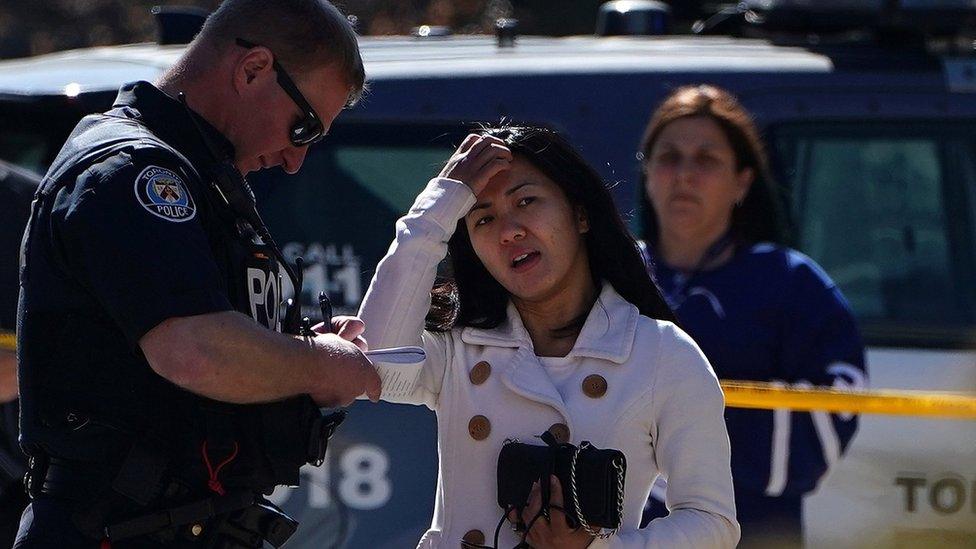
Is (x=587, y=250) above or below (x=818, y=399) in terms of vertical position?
above

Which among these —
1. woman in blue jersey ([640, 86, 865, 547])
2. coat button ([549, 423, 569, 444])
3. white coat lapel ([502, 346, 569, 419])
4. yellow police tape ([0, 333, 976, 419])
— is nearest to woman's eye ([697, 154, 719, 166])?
woman in blue jersey ([640, 86, 865, 547])

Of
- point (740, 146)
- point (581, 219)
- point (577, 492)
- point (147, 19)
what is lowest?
→ point (147, 19)

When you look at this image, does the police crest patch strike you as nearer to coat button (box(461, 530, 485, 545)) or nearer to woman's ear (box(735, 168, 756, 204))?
coat button (box(461, 530, 485, 545))

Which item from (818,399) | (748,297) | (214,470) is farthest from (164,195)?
(818,399)

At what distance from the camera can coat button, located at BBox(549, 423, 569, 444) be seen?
244 cm

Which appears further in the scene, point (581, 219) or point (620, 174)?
point (620, 174)

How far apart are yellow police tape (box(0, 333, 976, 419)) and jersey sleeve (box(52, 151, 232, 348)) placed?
4.77 ft

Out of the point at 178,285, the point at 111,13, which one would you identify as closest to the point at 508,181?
the point at 178,285

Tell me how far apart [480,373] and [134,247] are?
0.69 metres

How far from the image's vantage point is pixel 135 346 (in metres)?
2.21

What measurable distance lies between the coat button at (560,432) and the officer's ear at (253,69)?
740 millimetres

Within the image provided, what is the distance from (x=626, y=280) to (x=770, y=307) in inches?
36.0

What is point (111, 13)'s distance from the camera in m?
15.5

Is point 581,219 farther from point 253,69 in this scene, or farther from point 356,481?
point 356,481
